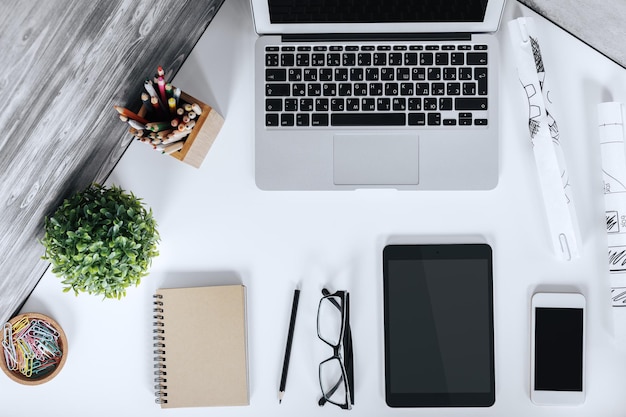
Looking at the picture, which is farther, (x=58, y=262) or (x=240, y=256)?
(x=240, y=256)

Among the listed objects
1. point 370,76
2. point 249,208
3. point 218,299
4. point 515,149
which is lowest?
point 218,299

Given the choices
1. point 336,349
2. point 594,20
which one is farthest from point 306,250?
point 594,20

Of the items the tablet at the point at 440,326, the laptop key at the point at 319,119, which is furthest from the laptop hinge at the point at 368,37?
the tablet at the point at 440,326

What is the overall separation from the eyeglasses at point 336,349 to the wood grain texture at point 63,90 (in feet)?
1.42

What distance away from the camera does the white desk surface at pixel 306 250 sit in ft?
3.07

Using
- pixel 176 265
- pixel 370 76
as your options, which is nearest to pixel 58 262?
pixel 176 265

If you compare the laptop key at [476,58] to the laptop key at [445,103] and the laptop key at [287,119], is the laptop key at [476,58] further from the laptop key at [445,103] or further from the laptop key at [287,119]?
the laptop key at [287,119]

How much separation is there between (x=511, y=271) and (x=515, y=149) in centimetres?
20

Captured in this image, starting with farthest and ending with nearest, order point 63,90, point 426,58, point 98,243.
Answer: point 426,58 < point 98,243 < point 63,90

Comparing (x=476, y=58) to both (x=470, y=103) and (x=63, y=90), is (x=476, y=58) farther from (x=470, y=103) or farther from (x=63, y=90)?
(x=63, y=90)

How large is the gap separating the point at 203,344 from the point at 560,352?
0.58 meters

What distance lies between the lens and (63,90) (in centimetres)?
63

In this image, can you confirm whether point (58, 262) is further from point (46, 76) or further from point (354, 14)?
point (354, 14)

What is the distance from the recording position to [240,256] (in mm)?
958
